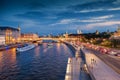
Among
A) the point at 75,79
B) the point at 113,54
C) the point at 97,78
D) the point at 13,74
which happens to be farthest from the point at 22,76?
the point at 113,54

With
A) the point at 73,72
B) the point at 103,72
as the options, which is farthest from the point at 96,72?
the point at 73,72

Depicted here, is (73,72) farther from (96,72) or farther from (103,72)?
(103,72)

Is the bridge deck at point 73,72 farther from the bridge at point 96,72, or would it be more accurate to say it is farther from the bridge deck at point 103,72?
the bridge deck at point 103,72

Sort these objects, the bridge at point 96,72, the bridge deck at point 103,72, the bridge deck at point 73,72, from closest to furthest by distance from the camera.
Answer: the bridge deck at point 103,72 → the bridge at point 96,72 → the bridge deck at point 73,72

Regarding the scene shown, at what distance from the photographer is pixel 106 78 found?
27.7 meters

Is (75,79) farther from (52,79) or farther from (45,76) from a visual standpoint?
(45,76)

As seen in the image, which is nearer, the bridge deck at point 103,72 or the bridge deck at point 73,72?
the bridge deck at point 103,72

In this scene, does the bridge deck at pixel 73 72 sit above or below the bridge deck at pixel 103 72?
below

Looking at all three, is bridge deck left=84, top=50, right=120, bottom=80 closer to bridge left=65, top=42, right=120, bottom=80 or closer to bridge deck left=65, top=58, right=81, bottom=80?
bridge left=65, top=42, right=120, bottom=80

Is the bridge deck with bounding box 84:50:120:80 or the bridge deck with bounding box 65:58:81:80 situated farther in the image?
the bridge deck with bounding box 65:58:81:80

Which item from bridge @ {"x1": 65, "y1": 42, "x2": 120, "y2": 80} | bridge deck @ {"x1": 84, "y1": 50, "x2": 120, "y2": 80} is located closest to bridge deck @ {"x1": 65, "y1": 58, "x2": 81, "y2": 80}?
bridge @ {"x1": 65, "y1": 42, "x2": 120, "y2": 80}

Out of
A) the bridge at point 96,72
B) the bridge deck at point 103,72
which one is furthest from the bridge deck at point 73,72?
the bridge deck at point 103,72

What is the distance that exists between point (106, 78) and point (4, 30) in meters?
177

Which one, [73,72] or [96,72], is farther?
[73,72]
